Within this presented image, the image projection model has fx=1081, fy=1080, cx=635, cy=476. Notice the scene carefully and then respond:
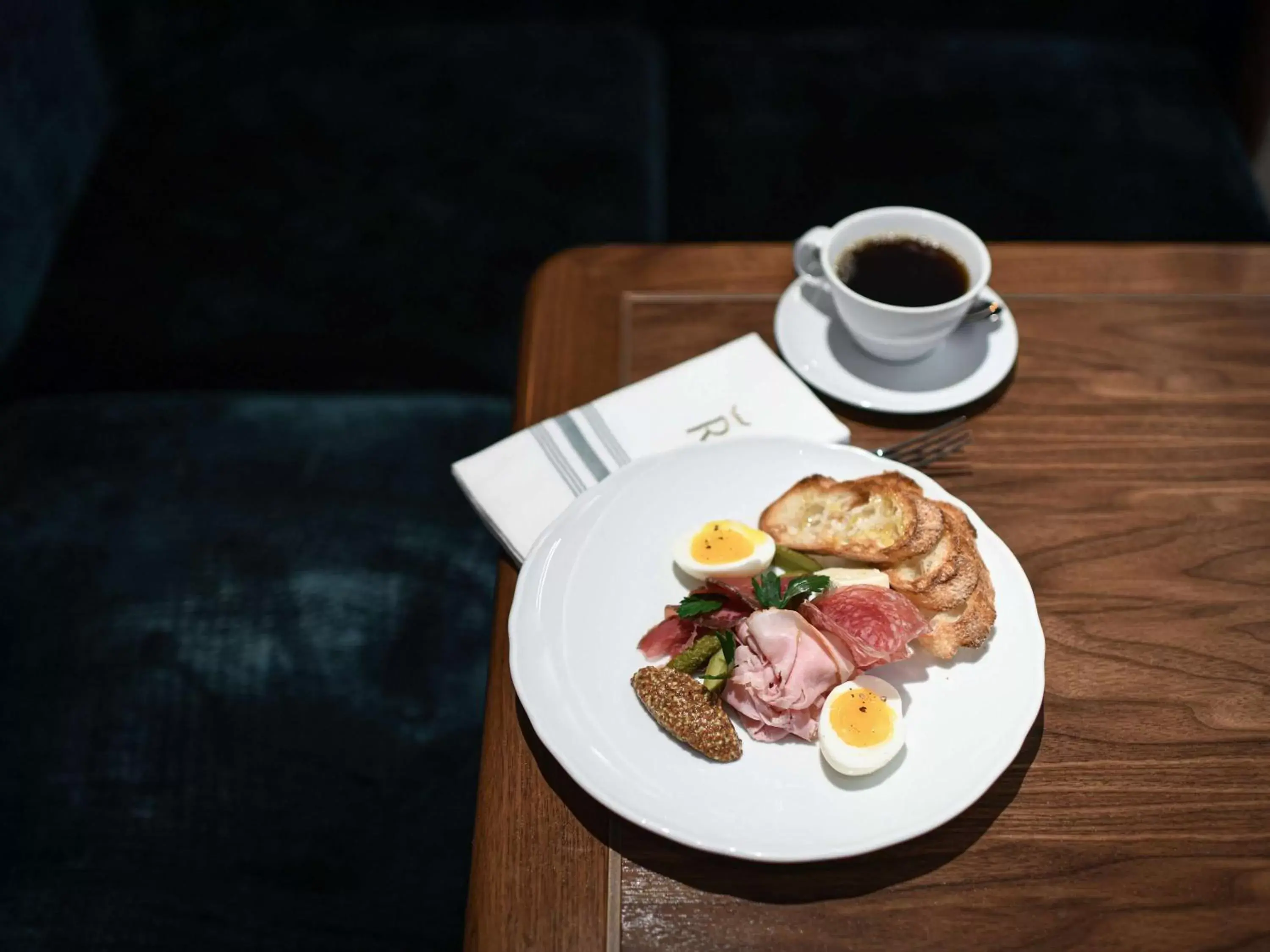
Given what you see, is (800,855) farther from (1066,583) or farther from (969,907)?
(1066,583)

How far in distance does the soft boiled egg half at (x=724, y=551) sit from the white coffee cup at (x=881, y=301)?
0.29 m

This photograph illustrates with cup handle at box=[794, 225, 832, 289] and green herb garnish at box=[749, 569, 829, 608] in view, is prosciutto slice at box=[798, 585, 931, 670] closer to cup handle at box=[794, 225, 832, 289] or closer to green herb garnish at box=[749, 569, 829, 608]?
green herb garnish at box=[749, 569, 829, 608]

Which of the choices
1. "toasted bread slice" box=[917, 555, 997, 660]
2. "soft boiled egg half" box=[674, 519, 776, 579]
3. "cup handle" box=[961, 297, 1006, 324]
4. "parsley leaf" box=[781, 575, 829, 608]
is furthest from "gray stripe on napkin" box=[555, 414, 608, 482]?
"cup handle" box=[961, 297, 1006, 324]

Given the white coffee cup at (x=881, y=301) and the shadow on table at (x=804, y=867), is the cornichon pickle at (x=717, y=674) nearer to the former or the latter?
the shadow on table at (x=804, y=867)

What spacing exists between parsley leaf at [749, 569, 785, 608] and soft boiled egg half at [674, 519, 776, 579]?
0.13 ft

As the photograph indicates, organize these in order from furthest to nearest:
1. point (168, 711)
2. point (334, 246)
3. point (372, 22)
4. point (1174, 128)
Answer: point (372, 22), point (1174, 128), point (334, 246), point (168, 711)

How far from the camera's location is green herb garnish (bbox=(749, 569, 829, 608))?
3.05 ft

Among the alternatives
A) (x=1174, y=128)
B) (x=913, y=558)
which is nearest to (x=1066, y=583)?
(x=913, y=558)

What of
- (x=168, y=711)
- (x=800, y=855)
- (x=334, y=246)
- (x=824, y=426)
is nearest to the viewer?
(x=800, y=855)

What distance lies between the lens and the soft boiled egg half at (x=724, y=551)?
0.98m

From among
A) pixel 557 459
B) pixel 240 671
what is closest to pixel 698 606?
pixel 557 459

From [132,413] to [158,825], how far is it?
2.21 ft

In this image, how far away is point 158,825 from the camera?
123 cm

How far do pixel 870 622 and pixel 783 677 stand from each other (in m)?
0.09
